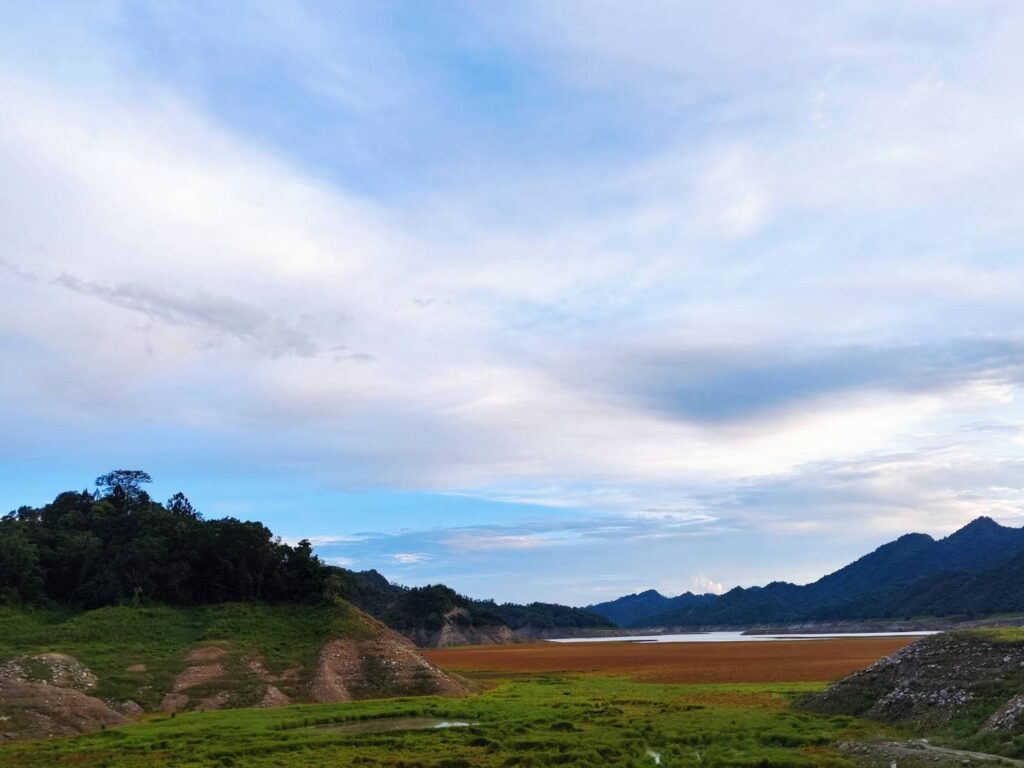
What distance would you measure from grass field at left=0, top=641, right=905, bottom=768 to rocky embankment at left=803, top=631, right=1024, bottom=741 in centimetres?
225

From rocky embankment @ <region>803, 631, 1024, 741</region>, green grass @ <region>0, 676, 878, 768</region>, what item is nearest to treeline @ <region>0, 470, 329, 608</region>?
green grass @ <region>0, 676, 878, 768</region>

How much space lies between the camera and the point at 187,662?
180 ft

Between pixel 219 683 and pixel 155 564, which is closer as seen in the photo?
pixel 219 683

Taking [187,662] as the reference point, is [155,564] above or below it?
above

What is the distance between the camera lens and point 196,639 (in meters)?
61.2

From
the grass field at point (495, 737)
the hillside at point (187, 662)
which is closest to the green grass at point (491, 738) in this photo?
the grass field at point (495, 737)

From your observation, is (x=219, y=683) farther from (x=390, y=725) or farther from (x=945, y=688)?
(x=945, y=688)

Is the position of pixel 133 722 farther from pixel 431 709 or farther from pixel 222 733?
pixel 431 709

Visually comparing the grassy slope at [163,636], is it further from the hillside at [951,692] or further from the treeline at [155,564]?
the hillside at [951,692]

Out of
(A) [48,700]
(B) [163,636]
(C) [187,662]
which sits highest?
(B) [163,636]

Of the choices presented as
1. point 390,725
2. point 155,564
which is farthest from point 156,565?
point 390,725

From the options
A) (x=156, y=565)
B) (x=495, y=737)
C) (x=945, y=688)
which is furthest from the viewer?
(x=156, y=565)

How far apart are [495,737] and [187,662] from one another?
3013 centimetres

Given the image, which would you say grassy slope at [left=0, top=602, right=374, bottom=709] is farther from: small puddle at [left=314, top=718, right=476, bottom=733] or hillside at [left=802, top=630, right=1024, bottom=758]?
hillside at [left=802, top=630, right=1024, bottom=758]
